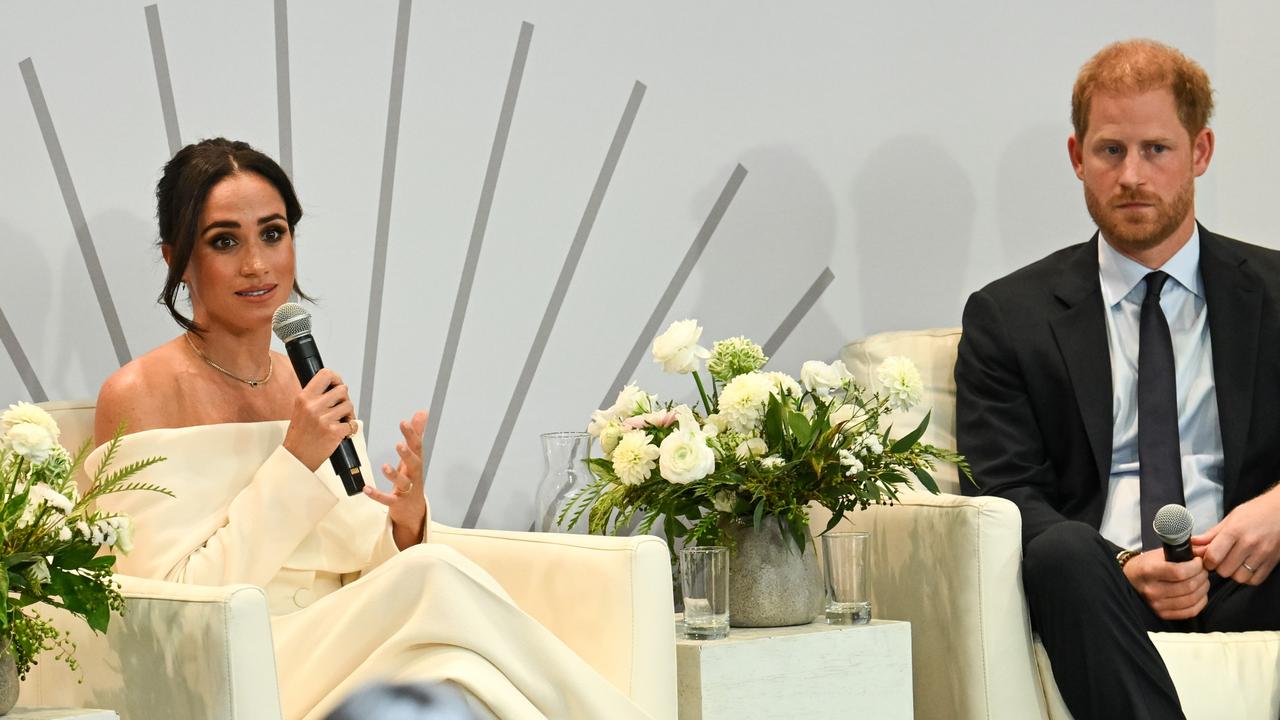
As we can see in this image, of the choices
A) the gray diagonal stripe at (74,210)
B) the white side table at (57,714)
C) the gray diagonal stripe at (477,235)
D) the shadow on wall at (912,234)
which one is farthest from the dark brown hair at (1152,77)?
the white side table at (57,714)

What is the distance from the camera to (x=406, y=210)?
2955 mm

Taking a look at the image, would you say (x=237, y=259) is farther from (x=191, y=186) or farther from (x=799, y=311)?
(x=799, y=311)

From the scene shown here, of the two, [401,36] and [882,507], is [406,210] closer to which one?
[401,36]

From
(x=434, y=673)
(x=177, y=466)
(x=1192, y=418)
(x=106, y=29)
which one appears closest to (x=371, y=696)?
(x=434, y=673)

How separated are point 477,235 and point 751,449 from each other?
964mm

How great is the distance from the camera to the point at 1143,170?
112 inches

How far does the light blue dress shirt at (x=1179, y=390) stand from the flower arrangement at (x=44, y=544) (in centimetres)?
182

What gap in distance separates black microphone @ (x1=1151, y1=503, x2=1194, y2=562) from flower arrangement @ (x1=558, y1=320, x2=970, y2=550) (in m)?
0.38

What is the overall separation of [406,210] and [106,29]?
665 millimetres

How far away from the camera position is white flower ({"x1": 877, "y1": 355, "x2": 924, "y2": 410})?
241cm

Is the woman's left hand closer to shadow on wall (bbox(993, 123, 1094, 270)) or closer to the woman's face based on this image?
the woman's face

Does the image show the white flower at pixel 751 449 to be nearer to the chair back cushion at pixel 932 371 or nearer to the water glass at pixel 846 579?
the water glass at pixel 846 579

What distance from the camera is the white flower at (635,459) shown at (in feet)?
7.59

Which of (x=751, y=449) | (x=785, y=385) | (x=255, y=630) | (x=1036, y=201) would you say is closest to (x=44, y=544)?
(x=255, y=630)
